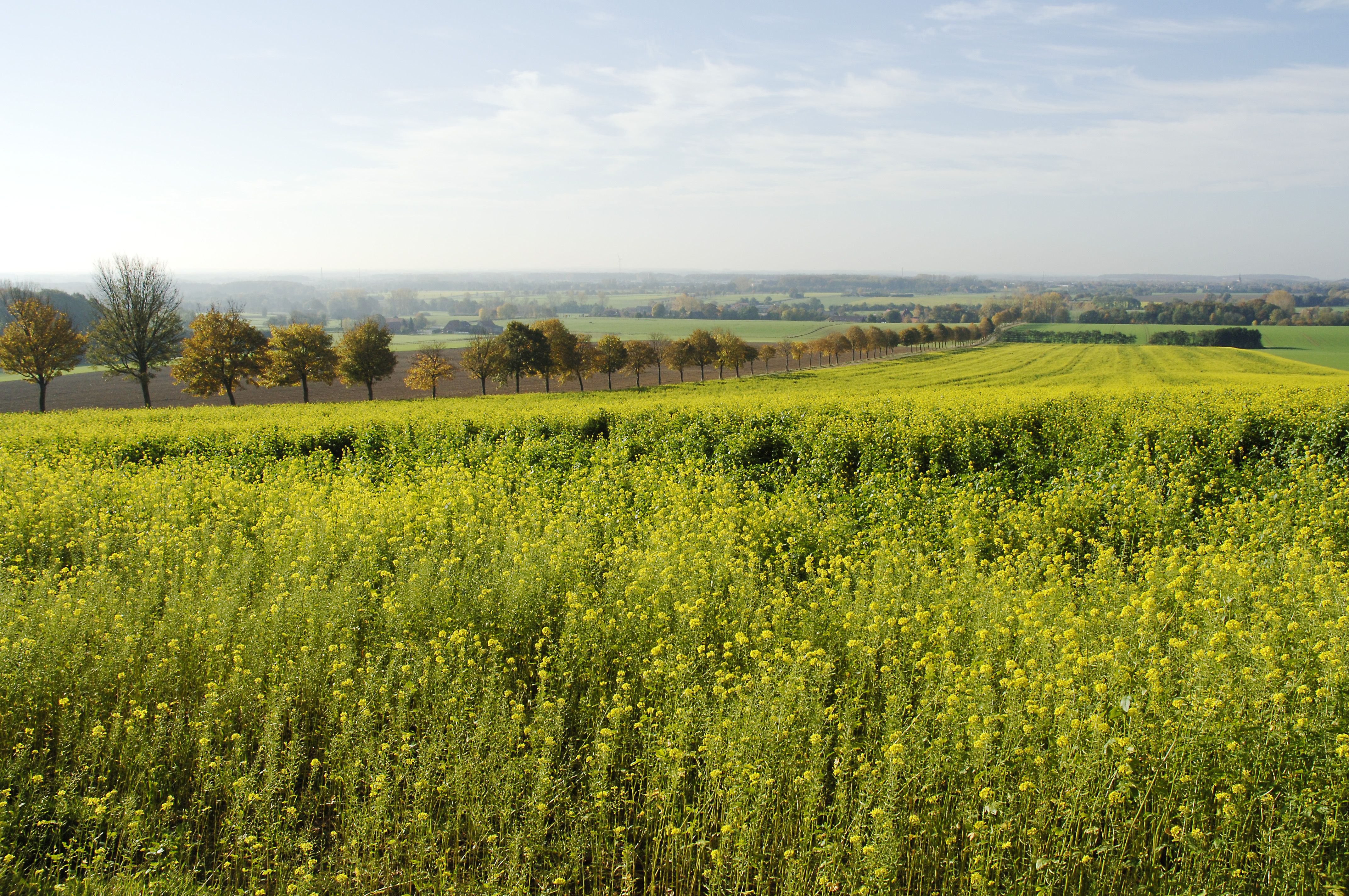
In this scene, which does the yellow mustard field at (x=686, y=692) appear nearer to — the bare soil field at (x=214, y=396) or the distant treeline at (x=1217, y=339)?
the bare soil field at (x=214, y=396)

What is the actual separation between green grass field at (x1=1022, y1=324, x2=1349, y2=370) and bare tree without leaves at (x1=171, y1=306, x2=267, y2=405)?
84.9 metres

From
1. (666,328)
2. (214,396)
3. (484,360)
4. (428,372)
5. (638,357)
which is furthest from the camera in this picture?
(666,328)

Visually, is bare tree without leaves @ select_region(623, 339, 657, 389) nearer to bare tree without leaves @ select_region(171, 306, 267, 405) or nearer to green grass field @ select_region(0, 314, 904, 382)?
bare tree without leaves @ select_region(171, 306, 267, 405)

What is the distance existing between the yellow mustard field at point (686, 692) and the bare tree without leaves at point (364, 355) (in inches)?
1775

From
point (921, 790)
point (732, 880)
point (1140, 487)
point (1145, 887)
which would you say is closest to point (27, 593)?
point (732, 880)

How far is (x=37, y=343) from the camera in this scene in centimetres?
4006

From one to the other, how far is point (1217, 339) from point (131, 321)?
11802cm

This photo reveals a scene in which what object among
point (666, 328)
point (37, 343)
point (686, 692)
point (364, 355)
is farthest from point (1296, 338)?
point (37, 343)

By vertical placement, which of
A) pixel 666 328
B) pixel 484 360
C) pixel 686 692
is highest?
pixel 666 328

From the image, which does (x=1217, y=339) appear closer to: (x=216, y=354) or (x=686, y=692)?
(x=216, y=354)

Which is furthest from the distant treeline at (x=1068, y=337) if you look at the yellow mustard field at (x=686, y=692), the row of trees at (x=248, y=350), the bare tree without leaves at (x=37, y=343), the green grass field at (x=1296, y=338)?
the bare tree without leaves at (x=37, y=343)

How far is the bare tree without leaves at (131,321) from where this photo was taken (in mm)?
39875

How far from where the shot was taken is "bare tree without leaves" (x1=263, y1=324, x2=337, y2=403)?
163ft

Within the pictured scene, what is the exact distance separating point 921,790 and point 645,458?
30.2 ft
